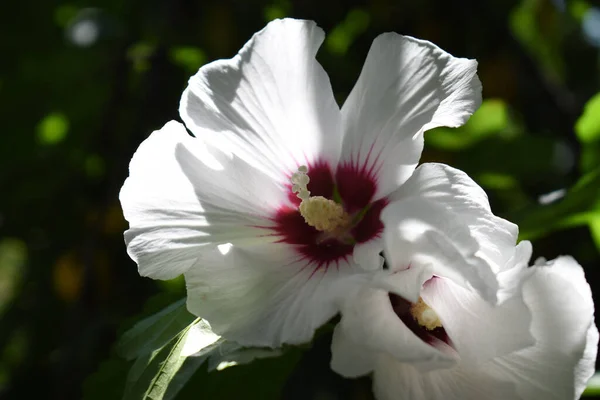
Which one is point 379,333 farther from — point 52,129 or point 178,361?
point 52,129

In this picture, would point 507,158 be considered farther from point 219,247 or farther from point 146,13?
point 219,247

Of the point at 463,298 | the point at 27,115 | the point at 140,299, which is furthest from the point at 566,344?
the point at 27,115

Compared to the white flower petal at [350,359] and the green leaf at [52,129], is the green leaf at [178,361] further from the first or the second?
the green leaf at [52,129]

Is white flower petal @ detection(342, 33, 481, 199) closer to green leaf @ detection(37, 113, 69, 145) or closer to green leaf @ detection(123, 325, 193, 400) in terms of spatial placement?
green leaf @ detection(123, 325, 193, 400)

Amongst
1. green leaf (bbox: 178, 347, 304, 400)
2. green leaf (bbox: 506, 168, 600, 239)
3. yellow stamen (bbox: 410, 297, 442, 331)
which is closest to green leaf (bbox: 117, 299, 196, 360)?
green leaf (bbox: 178, 347, 304, 400)

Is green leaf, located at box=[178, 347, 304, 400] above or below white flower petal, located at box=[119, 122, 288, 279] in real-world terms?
below

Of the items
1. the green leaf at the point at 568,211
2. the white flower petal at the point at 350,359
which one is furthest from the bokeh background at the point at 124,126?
the white flower petal at the point at 350,359
